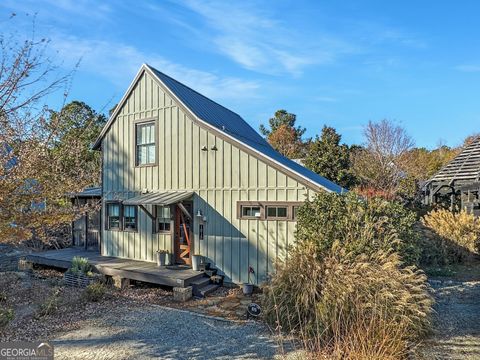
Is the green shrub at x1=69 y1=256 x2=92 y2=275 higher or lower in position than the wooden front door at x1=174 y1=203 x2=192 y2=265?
lower

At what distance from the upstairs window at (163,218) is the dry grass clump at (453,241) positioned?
9760 millimetres

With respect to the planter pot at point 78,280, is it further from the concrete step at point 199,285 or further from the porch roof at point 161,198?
the concrete step at point 199,285

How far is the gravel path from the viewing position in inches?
206

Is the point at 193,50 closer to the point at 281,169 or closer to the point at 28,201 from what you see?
the point at 281,169

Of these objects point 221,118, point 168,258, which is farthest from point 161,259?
point 221,118

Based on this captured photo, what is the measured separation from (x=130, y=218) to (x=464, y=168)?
16558 millimetres

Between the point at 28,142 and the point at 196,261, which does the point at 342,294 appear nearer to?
the point at 196,261

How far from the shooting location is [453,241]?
12.1m

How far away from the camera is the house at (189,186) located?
30.7 feet

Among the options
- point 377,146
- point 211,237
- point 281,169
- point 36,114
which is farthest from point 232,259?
point 377,146

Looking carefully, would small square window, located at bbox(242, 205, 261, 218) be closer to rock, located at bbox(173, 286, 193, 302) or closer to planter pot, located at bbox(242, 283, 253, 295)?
planter pot, located at bbox(242, 283, 253, 295)

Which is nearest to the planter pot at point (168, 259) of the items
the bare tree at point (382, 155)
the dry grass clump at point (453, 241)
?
the dry grass clump at point (453, 241)

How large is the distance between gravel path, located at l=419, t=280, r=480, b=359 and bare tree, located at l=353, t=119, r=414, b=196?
15.5 metres

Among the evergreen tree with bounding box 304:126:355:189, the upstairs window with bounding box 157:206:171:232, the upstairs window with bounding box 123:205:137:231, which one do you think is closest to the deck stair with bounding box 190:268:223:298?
the upstairs window with bounding box 157:206:171:232
